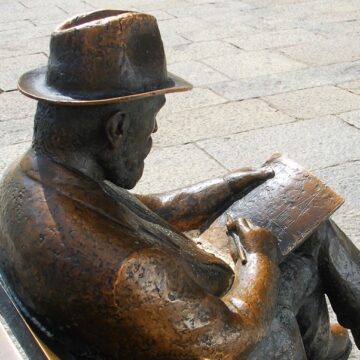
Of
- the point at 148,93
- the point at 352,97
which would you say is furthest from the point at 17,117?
the point at 148,93

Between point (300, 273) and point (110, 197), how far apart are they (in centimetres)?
88

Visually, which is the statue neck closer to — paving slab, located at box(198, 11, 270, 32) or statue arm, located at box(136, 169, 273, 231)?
statue arm, located at box(136, 169, 273, 231)

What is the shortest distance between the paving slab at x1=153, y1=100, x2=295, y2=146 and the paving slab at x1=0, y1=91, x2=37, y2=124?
3.63ft

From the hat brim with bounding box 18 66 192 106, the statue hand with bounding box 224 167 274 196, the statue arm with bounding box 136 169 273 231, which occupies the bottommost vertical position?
the statue arm with bounding box 136 169 273 231

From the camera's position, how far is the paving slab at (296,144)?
5.19 metres

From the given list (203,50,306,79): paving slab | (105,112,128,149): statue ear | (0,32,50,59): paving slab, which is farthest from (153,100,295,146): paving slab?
(105,112,128,149): statue ear

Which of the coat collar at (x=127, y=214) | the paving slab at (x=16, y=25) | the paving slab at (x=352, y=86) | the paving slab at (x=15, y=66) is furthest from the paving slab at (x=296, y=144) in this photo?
the paving slab at (x=16, y=25)

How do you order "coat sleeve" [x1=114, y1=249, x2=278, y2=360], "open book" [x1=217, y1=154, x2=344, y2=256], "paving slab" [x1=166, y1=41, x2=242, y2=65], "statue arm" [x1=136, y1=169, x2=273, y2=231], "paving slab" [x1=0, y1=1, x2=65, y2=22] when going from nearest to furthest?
"coat sleeve" [x1=114, y1=249, x2=278, y2=360] → "open book" [x1=217, y1=154, x2=344, y2=256] → "statue arm" [x1=136, y1=169, x2=273, y2=231] → "paving slab" [x1=166, y1=41, x2=242, y2=65] → "paving slab" [x1=0, y1=1, x2=65, y2=22]

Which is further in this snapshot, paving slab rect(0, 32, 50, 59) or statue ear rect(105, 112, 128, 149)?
paving slab rect(0, 32, 50, 59)

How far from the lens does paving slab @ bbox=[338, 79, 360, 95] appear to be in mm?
6391

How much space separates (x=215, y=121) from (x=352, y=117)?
1019 millimetres

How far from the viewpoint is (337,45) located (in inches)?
302

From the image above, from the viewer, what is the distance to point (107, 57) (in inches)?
79.2

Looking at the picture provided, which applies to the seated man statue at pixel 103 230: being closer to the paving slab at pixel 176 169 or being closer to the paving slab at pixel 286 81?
the paving slab at pixel 176 169
